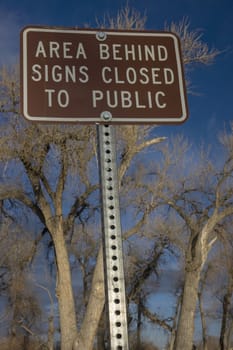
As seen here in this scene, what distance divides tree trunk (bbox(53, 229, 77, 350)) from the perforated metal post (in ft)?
47.4

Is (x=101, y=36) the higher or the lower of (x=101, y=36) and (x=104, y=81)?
the higher

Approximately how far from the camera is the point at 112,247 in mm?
1944

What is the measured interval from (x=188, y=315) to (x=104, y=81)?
17.9 m

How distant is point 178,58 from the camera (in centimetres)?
239

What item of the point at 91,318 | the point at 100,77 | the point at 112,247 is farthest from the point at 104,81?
the point at 91,318

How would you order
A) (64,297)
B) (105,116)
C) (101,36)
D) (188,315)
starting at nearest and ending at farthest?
(105,116) → (101,36) → (64,297) → (188,315)

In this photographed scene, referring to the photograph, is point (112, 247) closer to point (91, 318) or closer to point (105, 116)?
point (105, 116)

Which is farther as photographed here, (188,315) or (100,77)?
(188,315)

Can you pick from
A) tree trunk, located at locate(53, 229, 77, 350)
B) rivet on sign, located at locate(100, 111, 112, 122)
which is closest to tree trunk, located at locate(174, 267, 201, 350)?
tree trunk, located at locate(53, 229, 77, 350)

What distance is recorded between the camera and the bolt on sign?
2.19 m

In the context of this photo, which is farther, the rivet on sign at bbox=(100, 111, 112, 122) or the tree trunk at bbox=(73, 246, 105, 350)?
the tree trunk at bbox=(73, 246, 105, 350)

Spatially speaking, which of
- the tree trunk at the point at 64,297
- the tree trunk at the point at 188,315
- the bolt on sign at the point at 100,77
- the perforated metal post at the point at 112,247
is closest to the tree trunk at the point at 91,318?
the tree trunk at the point at 64,297

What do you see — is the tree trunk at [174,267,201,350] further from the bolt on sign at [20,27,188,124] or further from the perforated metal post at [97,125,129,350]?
the perforated metal post at [97,125,129,350]

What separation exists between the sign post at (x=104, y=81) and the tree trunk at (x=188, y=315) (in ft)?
57.8
